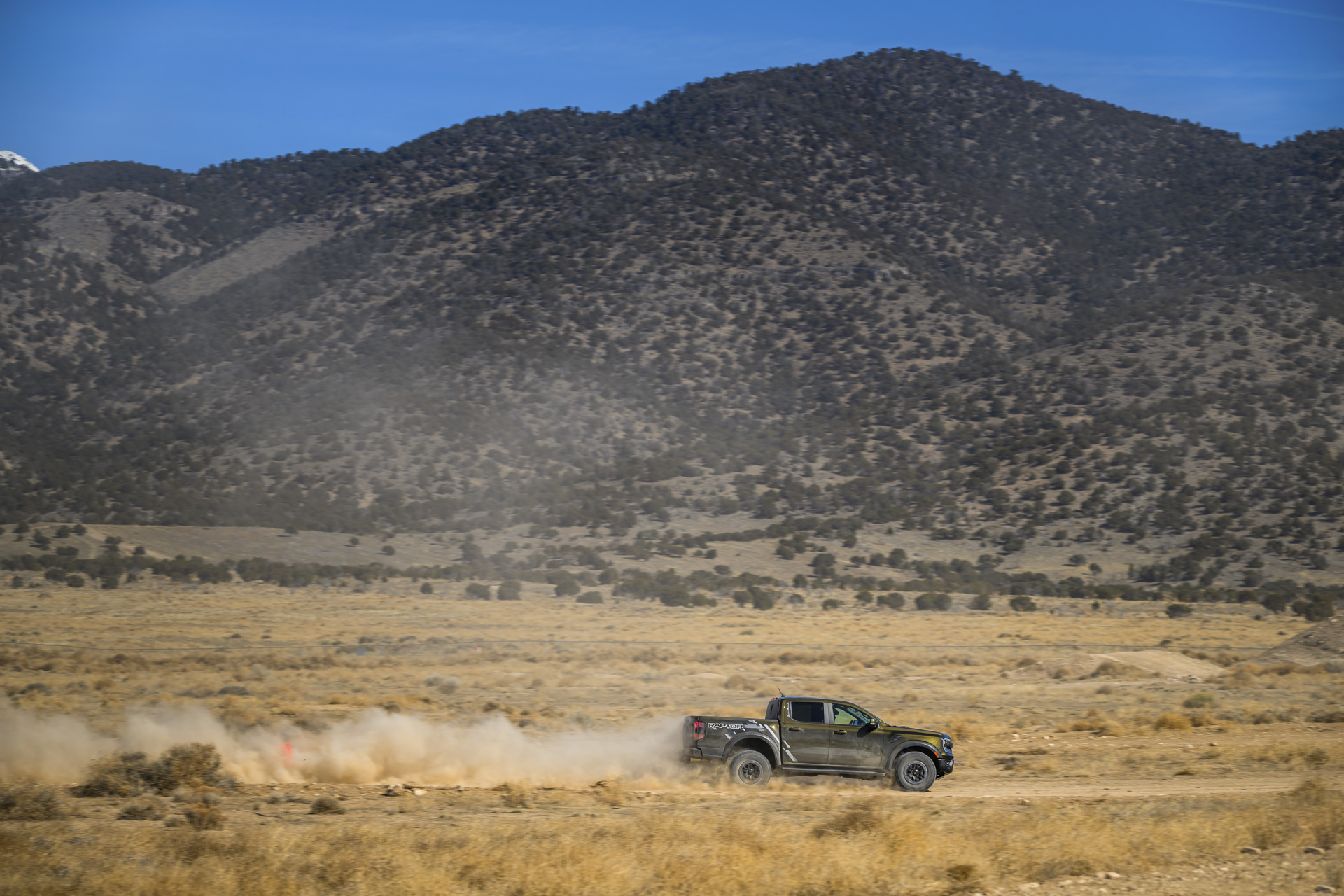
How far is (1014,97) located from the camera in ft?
417

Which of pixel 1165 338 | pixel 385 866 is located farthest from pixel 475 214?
pixel 385 866

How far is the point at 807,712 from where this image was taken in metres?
15.8

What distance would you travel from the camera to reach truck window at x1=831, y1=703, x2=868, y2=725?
15883 mm

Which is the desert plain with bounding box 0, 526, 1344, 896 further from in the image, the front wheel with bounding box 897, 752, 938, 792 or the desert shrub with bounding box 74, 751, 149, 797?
the front wheel with bounding box 897, 752, 938, 792

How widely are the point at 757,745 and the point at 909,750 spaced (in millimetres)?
2326

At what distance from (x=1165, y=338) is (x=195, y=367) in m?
79.9

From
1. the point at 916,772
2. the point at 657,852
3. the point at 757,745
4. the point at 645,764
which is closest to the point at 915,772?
the point at 916,772

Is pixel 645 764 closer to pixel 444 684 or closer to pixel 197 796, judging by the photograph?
pixel 197 796

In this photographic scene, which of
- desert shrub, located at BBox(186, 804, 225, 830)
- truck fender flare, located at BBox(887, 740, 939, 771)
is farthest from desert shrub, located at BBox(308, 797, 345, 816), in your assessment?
truck fender flare, located at BBox(887, 740, 939, 771)

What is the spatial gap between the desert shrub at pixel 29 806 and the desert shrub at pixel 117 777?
1.25 metres

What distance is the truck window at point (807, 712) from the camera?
15781mm

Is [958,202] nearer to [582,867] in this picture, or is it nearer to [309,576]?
[309,576]

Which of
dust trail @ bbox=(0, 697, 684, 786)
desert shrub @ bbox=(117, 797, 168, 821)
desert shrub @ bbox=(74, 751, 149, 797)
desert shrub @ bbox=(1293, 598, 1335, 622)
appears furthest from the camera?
desert shrub @ bbox=(1293, 598, 1335, 622)

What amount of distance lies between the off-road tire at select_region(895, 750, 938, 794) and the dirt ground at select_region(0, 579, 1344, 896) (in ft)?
1.22
